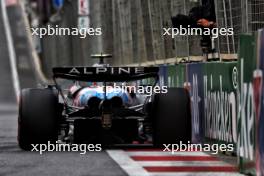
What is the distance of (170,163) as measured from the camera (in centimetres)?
1366

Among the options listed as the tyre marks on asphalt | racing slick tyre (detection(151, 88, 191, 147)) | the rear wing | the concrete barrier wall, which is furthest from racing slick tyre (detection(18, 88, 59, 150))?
the concrete barrier wall

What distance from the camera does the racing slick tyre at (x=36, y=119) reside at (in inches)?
614

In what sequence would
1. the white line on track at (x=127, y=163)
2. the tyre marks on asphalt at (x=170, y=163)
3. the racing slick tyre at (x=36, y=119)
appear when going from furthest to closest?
the racing slick tyre at (x=36, y=119)
the tyre marks on asphalt at (x=170, y=163)
the white line on track at (x=127, y=163)

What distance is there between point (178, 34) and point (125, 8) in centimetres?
845

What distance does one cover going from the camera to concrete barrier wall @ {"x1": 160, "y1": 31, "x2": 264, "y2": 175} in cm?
1145

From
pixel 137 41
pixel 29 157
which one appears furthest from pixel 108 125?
pixel 137 41

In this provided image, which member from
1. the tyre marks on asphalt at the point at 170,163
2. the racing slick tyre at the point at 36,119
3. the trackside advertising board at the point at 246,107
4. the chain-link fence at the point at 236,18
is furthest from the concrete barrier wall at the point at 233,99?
the racing slick tyre at the point at 36,119

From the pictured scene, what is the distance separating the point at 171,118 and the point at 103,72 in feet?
3.72

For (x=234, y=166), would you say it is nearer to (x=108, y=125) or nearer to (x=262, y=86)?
(x=262, y=86)

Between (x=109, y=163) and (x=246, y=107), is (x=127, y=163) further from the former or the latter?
(x=246, y=107)

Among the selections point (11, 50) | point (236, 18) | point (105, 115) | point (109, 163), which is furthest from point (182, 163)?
point (11, 50)

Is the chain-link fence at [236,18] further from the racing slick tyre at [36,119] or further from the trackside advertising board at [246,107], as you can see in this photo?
the trackside advertising board at [246,107]

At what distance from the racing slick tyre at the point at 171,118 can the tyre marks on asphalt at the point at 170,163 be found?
0.25 metres

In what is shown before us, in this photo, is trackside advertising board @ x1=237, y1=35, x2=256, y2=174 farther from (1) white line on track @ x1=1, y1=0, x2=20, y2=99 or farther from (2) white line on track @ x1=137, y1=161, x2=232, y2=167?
(1) white line on track @ x1=1, y1=0, x2=20, y2=99
